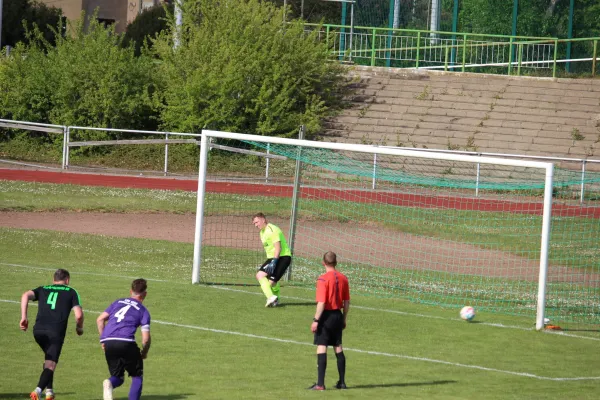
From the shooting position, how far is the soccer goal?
17766 millimetres

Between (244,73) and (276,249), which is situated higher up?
(244,73)

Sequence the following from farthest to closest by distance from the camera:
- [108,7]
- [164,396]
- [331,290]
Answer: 1. [108,7]
2. [331,290]
3. [164,396]

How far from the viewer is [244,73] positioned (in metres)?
35.0

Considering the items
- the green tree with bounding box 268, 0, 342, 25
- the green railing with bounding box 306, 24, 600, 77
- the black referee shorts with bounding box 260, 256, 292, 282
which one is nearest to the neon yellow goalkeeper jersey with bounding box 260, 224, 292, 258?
the black referee shorts with bounding box 260, 256, 292, 282

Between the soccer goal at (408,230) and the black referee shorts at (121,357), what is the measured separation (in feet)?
24.4

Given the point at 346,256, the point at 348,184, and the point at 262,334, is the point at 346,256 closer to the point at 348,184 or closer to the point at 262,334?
the point at 348,184

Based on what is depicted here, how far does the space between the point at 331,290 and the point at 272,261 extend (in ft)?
15.8

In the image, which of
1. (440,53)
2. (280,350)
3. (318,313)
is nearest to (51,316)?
(318,313)

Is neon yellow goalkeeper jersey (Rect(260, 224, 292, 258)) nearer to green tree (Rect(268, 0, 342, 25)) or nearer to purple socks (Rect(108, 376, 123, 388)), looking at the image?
purple socks (Rect(108, 376, 123, 388))

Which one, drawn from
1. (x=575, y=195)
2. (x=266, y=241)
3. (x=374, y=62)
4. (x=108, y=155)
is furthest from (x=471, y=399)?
(x=374, y=62)

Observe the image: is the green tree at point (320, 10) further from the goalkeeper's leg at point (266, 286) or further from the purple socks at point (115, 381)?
the purple socks at point (115, 381)

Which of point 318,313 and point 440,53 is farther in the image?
point 440,53

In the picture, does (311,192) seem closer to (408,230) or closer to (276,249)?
(408,230)

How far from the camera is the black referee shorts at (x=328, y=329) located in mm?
10609
